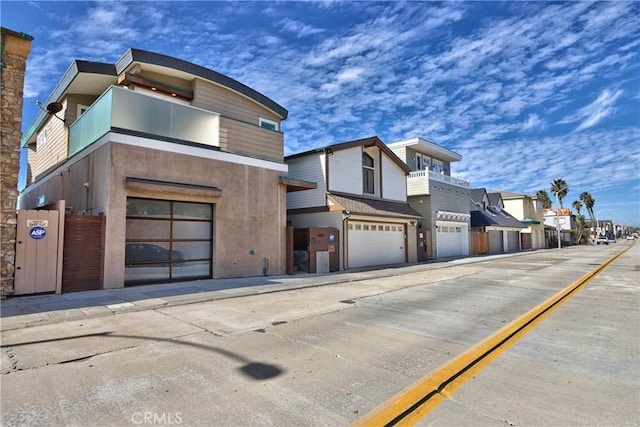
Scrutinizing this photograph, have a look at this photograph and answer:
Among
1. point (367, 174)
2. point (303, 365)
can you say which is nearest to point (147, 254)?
point (303, 365)

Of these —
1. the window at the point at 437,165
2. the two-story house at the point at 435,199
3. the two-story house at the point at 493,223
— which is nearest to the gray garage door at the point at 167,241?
the two-story house at the point at 435,199

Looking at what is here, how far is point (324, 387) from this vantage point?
4066 millimetres

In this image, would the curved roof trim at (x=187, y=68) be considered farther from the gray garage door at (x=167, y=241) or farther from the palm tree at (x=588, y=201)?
the palm tree at (x=588, y=201)

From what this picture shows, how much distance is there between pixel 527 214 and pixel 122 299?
5213 cm

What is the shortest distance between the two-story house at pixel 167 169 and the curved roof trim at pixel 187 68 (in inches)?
1.5

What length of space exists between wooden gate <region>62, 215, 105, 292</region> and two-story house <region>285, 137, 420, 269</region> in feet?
33.7

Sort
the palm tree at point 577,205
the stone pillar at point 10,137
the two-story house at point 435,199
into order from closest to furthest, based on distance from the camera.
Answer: the stone pillar at point 10,137, the two-story house at point 435,199, the palm tree at point 577,205

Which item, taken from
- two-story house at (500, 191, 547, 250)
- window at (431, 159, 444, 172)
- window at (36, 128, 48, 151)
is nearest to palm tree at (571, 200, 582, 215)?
two-story house at (500, 191, 547, 250)

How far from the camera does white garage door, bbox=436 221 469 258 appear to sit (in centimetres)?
2792

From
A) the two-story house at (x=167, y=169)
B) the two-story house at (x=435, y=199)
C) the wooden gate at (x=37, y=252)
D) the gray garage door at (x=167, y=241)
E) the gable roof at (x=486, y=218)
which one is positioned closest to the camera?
the wooden gate at (x=37, y=252)

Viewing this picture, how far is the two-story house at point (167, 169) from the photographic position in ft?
37.1

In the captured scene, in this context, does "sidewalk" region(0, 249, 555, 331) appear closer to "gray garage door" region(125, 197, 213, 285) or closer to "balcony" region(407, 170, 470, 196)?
"gray garage door" region(125, 197, 213, 285)

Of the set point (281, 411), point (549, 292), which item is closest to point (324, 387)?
point (281, 411)

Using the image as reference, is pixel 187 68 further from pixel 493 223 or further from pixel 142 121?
pixel 493 223
